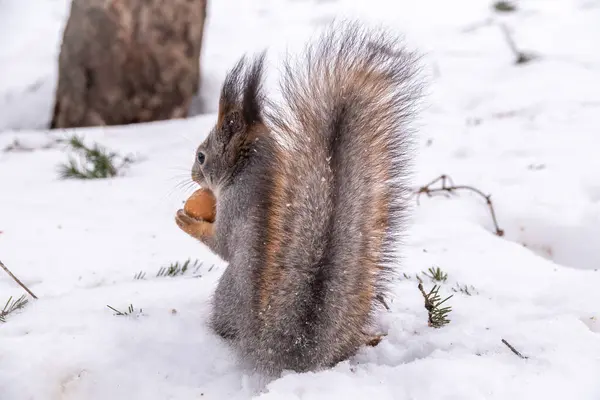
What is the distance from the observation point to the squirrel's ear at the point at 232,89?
1625 mm

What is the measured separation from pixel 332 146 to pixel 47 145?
8.41 ft

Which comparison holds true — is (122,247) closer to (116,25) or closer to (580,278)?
(580,278)

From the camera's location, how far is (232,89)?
65.3 inches

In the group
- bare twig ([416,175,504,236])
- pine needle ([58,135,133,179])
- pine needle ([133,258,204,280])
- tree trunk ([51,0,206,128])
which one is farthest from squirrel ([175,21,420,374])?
tree trunk ([51,0,206,128])

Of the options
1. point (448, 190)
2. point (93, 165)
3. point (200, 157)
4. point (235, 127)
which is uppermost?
point (235, 127)

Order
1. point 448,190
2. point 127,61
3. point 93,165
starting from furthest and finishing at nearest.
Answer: point 127,61
point 93,165
point 448,190

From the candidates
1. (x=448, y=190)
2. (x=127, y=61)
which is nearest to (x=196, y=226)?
(x=448, y=190)

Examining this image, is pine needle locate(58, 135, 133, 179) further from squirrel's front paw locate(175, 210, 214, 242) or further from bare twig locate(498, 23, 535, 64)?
bare twig locate(498, 23, 535, 64)

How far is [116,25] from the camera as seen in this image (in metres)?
3.56

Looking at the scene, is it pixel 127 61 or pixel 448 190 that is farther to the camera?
pixel 127 61

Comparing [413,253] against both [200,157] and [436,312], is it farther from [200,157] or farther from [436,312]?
[200,157]

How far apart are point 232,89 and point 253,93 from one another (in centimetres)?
10

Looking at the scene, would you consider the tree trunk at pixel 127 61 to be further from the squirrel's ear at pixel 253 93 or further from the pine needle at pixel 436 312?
the pine needle at pixel 436 312

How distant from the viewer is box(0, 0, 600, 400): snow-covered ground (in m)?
1.47
